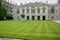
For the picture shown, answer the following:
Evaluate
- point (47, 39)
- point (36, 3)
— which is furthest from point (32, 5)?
point (47, 39)

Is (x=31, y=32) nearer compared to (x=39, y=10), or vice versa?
(x=31, y=32)

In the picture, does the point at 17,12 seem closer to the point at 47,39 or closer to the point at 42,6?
the point at 42,6

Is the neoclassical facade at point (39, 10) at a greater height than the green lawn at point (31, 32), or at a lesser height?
lesser

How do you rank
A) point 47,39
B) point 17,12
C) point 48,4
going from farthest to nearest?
point 17,12
point 48,4
point 47,39

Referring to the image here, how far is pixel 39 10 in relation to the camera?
248ft

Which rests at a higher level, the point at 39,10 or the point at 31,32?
the point at 31,32

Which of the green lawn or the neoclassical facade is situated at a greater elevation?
the green lawn

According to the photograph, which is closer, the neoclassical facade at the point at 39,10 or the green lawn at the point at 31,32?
the green lawn at the point at 31,32

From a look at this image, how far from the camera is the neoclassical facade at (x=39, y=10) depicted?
7381cm

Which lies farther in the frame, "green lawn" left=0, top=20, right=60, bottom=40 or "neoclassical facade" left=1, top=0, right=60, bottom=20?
"neoclassical facade" left=1, top=0, right=60, bottom=20

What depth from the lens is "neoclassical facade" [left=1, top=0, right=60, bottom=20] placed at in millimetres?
73812

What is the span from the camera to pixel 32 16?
252 feet

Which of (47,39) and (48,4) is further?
(48,4)

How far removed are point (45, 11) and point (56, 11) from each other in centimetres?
600
